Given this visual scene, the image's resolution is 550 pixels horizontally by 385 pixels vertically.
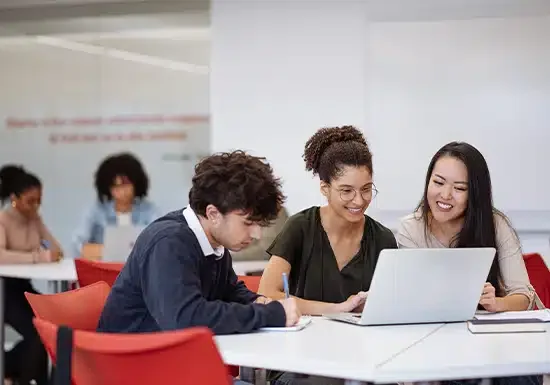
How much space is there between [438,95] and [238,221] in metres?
4.33

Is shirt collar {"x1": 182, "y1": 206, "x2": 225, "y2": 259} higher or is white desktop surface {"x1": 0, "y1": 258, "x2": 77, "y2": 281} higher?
shirt collar {"x1": 182, "y1": 206, "x2": 225, "y2": 259}

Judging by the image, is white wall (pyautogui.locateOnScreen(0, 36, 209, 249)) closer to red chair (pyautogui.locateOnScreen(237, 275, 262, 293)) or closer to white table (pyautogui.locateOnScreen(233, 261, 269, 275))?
white table (pyautogui.locateOnScreen(233, 261, 269, 275))

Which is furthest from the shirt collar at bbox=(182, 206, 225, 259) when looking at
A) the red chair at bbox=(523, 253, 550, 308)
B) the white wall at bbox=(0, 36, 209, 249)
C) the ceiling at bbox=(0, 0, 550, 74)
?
the white wall at bbox=(0, 36, 209, 249)

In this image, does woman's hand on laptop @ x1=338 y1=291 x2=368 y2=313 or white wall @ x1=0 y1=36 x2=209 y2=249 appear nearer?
woman's hand on laptop @ x1=338 y1=291 x2=368 y2=313

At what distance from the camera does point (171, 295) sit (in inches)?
90.1

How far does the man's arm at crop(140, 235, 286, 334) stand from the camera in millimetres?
2283

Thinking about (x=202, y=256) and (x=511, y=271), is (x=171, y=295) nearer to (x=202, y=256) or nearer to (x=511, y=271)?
(x=202, y=256)

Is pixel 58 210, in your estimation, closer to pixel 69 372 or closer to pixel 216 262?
pixel 216 262

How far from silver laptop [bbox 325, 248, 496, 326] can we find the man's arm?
0.32 meters

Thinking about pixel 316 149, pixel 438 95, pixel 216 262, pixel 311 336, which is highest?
pixel 438 95

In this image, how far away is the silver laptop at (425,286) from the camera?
2.44 metres

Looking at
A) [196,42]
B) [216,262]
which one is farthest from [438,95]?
[216,262]

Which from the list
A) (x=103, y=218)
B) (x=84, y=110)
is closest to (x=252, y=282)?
(x=103, y=218)

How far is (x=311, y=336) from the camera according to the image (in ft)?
7.75
